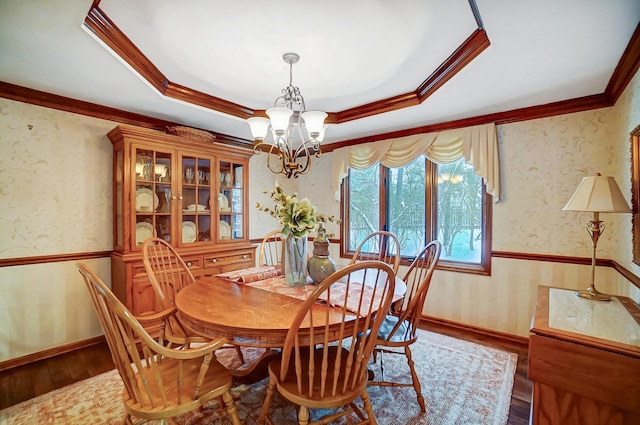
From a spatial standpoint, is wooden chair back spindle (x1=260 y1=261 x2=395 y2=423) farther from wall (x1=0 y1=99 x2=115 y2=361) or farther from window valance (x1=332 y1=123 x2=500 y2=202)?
wall (x1=0 y1=99 x2=115 y2=361)

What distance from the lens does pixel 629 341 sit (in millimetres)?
1144

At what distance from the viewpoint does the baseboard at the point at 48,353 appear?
89.4 inches

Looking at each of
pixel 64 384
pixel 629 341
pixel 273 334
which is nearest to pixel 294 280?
pixel 273 334

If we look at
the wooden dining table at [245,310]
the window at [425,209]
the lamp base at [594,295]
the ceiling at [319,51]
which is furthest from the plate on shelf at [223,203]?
the lamp base at [594,295]

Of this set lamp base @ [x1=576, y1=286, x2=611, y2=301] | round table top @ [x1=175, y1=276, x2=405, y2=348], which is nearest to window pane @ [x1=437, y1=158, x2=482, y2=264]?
lamp base @ [x1=576, y1=286, x2=611, y2=301]

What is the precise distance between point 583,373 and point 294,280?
4.70 feet

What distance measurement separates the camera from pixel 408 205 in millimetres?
3506

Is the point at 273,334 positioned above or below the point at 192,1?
below

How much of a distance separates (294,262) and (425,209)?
206 centimetres

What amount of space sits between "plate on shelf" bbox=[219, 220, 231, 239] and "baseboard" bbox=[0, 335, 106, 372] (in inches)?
56.7

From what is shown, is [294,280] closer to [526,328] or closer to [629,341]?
[629,341]

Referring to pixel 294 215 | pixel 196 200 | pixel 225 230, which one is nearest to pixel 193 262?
pixel 225 230

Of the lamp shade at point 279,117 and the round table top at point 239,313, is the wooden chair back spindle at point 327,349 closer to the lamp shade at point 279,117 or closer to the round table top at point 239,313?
the round table top at point 239,313

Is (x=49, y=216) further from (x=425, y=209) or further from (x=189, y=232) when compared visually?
(x=425, y=209)
